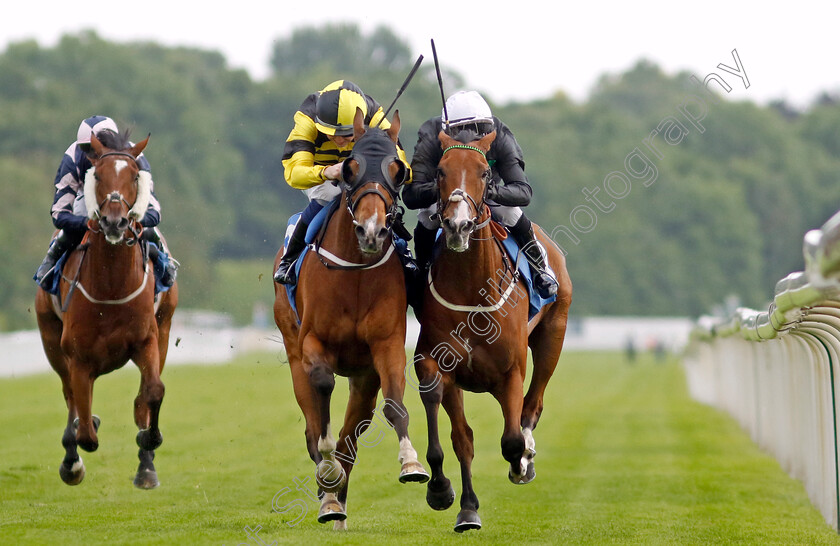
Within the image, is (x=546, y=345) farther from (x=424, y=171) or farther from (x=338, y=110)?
(x=338, y=110)

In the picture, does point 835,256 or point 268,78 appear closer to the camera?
point 835,256

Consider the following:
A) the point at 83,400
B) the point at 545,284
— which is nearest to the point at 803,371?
the point at 545,284

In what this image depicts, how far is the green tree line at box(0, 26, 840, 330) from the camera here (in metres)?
46.7

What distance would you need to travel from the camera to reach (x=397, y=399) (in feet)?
22.6

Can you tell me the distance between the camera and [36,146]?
154 ft

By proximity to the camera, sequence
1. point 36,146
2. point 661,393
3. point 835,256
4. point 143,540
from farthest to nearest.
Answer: point 36,146
point 661,393
point 143,540
point 835,256

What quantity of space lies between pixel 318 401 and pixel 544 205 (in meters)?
59.2

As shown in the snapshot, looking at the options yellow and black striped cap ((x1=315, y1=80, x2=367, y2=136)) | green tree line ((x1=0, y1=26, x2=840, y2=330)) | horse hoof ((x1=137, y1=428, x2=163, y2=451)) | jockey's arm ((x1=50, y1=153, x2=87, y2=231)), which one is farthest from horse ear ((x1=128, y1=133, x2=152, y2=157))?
green tree line ((x1=0, y1=26, x2=840, y2=330))

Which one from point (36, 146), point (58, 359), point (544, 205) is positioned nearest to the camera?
point (58, 359)

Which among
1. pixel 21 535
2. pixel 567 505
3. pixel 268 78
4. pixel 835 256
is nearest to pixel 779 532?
pixel 567 505

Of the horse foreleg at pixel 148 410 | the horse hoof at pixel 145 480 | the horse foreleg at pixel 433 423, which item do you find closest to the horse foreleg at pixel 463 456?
the horse foreleg at pixel 433 423

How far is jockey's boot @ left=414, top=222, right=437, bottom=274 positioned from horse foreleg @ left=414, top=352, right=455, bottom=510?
0.72 meters

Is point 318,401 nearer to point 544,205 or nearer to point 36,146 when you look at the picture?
point 36,146

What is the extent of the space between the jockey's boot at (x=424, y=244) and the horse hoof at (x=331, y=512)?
61.8 inches
